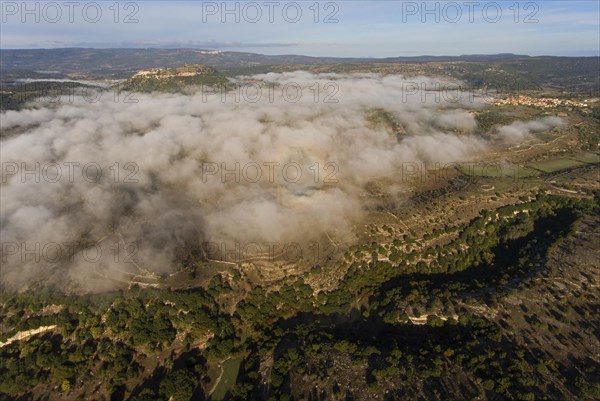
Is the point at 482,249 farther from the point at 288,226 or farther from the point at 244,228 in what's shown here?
the point at 244,228

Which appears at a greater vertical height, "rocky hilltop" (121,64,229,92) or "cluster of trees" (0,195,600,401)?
"rocky hilltop" (121,64,229,92)

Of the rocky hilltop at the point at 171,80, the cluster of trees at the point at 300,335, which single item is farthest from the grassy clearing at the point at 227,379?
the rocky hilltop at the point at 171,80

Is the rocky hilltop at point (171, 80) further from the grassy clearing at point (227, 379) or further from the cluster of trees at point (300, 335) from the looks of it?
the grassy clearing at point (227, 379)

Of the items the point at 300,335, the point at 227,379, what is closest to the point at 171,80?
the point at 300,335

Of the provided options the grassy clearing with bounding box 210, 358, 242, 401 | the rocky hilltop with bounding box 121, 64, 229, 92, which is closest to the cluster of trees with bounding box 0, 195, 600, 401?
the grassy clearing with bounding box 210, 358, 242, 401

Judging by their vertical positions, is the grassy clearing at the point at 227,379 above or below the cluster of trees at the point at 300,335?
below

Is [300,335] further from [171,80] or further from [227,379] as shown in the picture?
[171,80]

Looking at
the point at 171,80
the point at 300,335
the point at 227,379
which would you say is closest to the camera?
the point at 227,379

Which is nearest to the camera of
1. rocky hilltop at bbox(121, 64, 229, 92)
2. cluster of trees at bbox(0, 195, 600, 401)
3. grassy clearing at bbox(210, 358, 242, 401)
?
cluster of trees at bbox(0, 195, 600, 401)

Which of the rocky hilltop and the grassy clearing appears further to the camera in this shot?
the rocky hilltop

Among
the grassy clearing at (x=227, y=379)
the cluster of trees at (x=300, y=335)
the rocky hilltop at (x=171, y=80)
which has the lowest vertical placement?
the grassy clearing at (x=227, y=379)

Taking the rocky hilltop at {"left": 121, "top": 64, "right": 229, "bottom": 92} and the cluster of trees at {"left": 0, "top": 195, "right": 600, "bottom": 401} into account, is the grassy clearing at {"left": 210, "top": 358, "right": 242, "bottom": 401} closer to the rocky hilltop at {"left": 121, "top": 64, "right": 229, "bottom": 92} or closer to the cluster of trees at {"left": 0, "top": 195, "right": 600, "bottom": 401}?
the cluster of trees at {"left": 0, "top": 195, "right": 600, "bottom": 401}

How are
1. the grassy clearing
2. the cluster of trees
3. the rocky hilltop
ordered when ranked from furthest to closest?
1. the rocky hilltop
2. the grassy clearing
3. the cluster of trees
